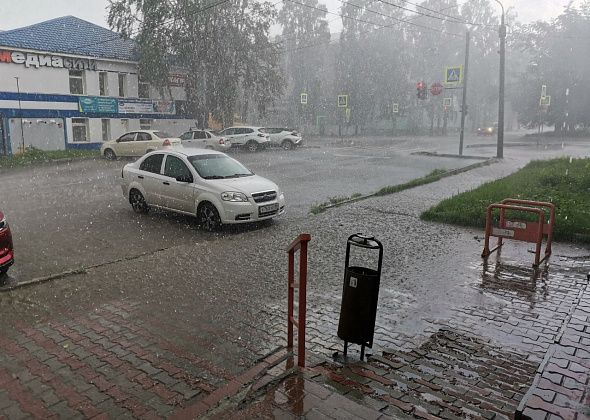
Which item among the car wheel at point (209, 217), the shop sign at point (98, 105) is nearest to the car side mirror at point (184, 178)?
the car wheel at point (209, 217)

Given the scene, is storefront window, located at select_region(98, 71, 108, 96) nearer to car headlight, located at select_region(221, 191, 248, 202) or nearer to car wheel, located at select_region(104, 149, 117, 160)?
car wheel, located at select_region(104, 149, 117, 160)

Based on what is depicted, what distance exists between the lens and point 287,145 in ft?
111

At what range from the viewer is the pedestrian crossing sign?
2788 centimetres

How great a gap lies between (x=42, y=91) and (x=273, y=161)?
16011 mm

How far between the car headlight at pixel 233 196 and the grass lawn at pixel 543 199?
439 centimetres

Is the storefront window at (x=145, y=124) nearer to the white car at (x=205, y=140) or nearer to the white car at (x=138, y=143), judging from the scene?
the white car at (x=205, y=140)

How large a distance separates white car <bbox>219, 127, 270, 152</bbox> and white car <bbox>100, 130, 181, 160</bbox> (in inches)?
224

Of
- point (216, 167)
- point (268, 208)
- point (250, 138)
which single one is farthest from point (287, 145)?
point (268, 208)

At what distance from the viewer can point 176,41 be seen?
34.9m

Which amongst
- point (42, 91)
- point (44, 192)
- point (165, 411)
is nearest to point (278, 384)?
point (165, 411)

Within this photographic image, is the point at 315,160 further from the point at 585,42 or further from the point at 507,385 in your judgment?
the point at 585,42

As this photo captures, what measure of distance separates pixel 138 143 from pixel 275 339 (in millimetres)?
22786

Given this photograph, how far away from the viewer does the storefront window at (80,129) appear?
31.9 metres

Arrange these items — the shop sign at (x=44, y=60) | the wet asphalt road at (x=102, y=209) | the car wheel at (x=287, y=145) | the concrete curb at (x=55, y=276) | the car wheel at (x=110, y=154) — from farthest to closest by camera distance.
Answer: the car wheel at (x=287, y=145) < the shop sign at (x=44, y=60) < the car wheel at (x=110, y=154) < the wet asphalt road at (x=102, y=209) < the concrete curb at (x=55, y=276)
